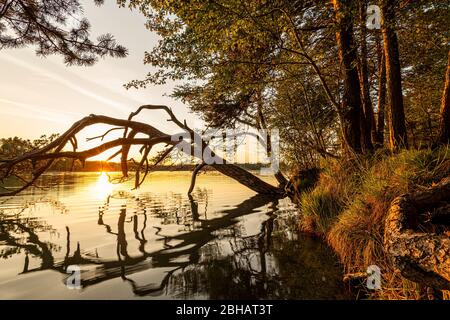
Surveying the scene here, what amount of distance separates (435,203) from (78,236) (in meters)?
6.31

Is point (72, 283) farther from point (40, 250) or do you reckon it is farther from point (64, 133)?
point (64, 133)

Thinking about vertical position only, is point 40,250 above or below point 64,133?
below

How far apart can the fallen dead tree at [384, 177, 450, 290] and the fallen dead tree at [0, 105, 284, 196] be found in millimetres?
8208

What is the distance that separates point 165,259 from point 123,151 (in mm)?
6295

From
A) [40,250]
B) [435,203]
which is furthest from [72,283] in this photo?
[435,203]

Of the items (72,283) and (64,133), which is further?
(64,133)

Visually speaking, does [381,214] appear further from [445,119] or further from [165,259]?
[445,119]

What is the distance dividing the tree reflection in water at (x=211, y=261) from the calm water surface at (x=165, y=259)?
13 mm

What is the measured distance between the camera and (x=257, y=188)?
14.0m

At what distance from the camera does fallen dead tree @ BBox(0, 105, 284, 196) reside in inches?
323

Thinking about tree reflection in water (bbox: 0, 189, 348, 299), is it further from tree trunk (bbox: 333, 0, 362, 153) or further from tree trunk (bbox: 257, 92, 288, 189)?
tree trunk (bbox: 257, 92, 288, 189)

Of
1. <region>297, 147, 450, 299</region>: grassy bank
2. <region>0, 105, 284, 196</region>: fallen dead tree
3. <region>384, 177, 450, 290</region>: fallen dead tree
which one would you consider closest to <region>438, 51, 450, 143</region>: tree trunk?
<region>297, 147, 450, 299</region>: grassy bank

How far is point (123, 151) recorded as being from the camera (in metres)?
9.73

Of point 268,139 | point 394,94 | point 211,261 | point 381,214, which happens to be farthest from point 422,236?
point 268,139
